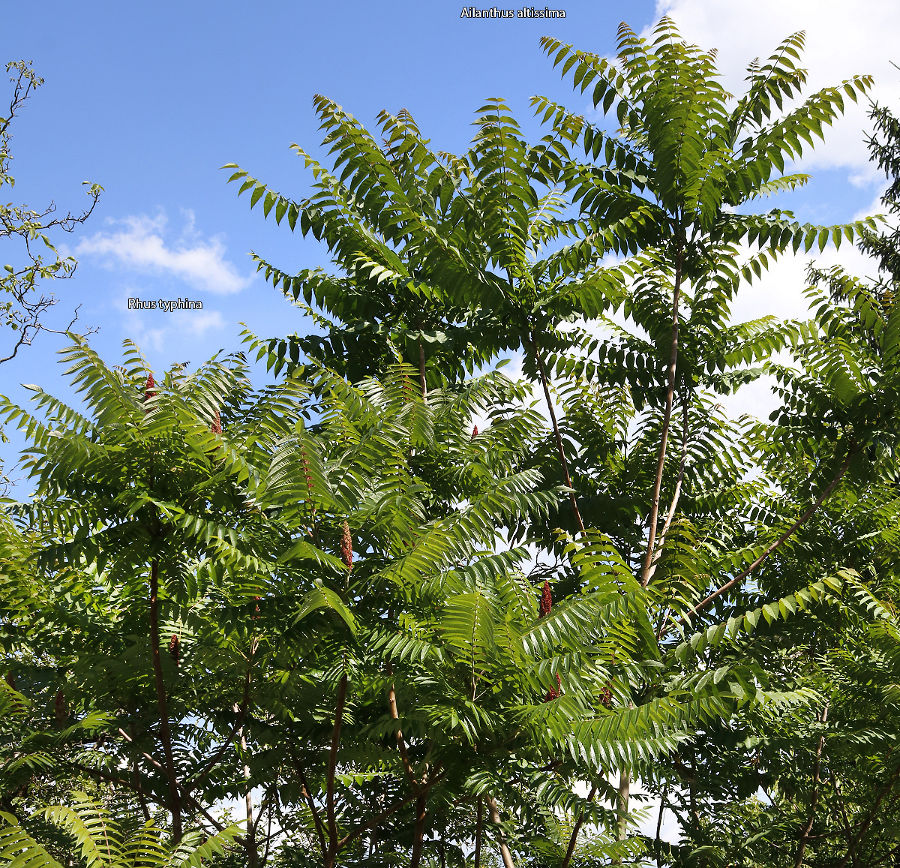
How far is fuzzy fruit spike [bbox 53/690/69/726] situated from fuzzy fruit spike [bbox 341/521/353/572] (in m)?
3.08

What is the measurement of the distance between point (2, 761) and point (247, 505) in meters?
2.80

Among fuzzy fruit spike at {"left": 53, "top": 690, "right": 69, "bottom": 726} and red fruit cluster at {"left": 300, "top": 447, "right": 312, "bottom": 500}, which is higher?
red fruit cluster at {"left": 300, "top": 447, "right": 312, "bottom": 500}

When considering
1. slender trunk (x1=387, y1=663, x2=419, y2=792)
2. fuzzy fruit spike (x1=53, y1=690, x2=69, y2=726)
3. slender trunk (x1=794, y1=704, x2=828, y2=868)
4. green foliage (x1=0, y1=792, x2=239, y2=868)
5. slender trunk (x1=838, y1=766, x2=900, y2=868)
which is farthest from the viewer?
slender trunk (x1=794, y1=704, x2=828, y2=868)

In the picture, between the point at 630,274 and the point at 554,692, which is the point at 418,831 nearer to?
the point at 554,692

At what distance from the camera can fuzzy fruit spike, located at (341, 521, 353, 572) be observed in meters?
4.16

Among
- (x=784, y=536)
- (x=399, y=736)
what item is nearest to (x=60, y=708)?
(x=399, y=736)

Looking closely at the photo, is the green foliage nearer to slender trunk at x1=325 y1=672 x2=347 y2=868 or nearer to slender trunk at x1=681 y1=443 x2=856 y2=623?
slender trunk at x1=325 y1=672 x2=347 y2=868

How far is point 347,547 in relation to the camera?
418 centimetres

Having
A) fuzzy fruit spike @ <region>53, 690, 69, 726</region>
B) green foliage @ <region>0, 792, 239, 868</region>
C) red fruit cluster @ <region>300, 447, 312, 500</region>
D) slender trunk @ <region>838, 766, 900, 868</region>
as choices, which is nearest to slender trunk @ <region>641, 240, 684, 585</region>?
slender trunk @ <region>838, 766, 900, 868</region>

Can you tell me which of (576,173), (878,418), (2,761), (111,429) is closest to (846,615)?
(878,418)

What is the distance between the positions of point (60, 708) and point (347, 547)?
10.8 feet

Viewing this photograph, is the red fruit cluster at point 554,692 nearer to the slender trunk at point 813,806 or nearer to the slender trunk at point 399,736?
the slender trunk at point 399,736

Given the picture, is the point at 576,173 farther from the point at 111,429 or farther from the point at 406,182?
the point at 111,429

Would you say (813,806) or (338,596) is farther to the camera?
(813,806)
